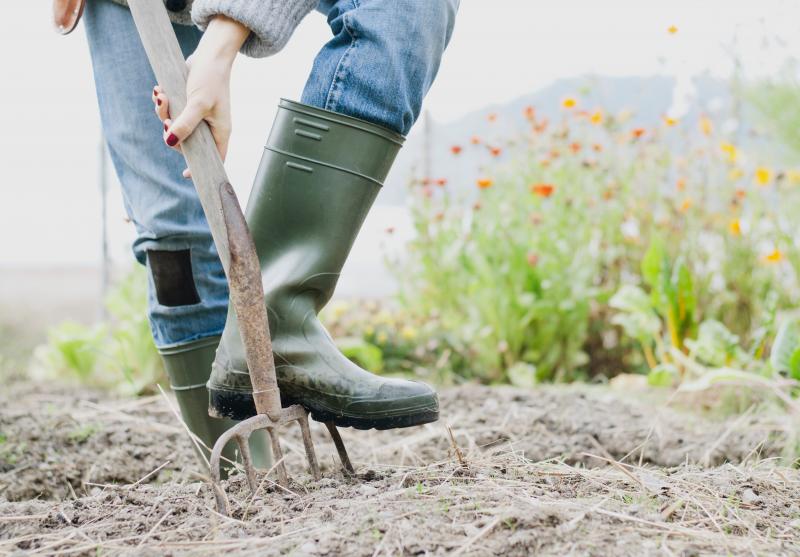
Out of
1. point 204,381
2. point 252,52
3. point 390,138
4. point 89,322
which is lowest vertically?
point 89,322

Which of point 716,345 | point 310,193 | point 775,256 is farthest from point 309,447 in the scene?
point 775,256

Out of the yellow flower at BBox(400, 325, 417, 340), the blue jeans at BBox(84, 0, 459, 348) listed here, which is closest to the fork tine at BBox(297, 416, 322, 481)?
the blue jeans at BBox(84, 0, 459, 348)

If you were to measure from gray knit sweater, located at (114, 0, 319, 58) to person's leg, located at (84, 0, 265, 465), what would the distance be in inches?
12.1

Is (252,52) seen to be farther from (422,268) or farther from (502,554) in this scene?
(422,268)

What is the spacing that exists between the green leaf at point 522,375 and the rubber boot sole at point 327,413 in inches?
77.2

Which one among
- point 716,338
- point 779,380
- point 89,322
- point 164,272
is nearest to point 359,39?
point 164,272

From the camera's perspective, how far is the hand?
114cm

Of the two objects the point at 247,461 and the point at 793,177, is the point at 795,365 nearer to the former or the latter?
the point at 793,177

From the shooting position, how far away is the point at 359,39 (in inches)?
47.4

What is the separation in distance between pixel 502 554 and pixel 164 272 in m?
0.90

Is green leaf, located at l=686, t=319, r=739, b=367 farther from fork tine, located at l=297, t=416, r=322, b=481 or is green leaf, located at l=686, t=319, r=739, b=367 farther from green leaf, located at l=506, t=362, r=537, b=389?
fork tine, located at l=297, t=416, r=322, b=481

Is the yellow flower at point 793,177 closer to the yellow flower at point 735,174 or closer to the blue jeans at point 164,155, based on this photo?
the yellow flower at point 735,174

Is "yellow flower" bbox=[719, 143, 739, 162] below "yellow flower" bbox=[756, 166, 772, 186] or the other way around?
the other way around

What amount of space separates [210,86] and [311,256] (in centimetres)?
31
